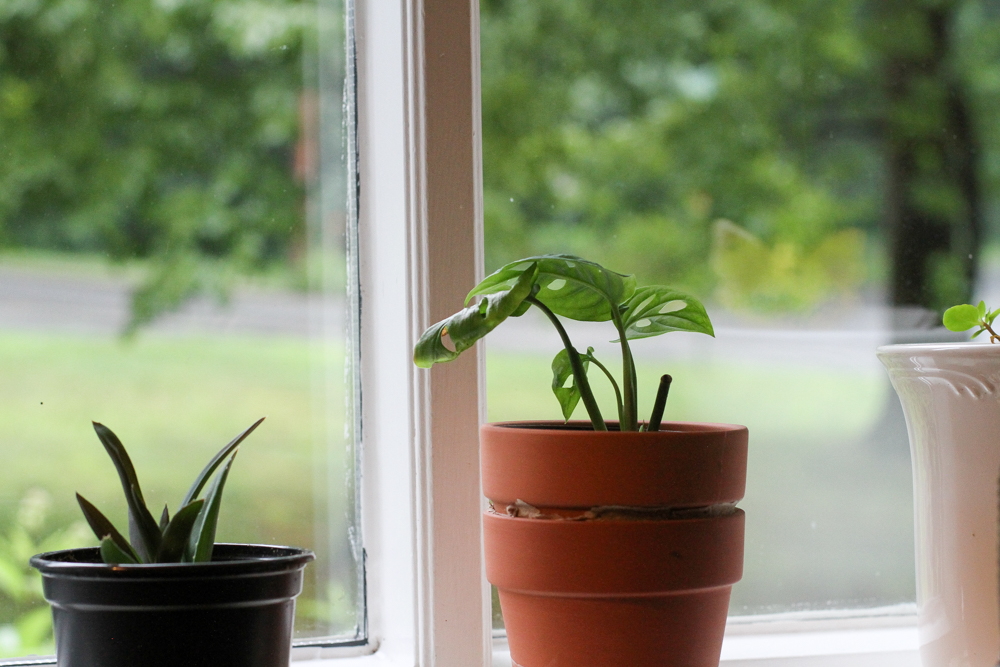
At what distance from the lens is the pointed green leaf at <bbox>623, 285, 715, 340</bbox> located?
0.77 meters

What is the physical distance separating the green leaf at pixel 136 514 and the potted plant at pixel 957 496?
2.18 feet

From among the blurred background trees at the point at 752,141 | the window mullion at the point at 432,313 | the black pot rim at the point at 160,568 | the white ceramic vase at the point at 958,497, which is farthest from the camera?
the blurred background trees at the point at 752,141

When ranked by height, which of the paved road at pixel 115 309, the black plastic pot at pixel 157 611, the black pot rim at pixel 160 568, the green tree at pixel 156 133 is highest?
the green tree at pixel 156 133

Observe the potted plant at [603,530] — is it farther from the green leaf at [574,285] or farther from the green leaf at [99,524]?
the green leaf at [99,524]

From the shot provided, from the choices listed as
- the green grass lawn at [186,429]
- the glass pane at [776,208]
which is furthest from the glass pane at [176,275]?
the glass pane at [776,208]

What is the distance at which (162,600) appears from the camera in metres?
0.62

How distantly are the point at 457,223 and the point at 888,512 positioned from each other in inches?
25.7

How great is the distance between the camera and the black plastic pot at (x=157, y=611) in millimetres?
618

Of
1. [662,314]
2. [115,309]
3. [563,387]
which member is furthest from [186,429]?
[662,314]

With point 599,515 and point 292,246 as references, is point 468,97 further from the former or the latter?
point 599,515

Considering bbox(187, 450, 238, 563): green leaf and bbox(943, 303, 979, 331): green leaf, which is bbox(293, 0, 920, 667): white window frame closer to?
bbox(187, 450, 238, 563): green leaf

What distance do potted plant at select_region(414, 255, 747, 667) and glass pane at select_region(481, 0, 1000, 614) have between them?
0.95 ft

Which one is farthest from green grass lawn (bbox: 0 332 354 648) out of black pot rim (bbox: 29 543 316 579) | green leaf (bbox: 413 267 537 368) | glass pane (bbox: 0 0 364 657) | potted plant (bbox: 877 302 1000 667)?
potted plant (bbox: 877 302 1000 667)

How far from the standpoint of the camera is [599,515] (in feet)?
2.27
